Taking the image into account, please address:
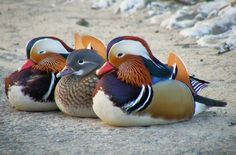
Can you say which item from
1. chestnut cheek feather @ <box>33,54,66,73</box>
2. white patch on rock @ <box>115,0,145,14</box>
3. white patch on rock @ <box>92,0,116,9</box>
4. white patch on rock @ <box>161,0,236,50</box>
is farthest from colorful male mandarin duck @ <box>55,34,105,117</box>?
white patch on rock @ <box>92,0,116,9</box>

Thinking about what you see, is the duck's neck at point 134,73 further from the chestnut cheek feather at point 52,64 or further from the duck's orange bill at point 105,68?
the chestnut cheek feather at point 52,64

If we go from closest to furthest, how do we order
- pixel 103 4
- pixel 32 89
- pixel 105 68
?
pixel 105 68, pixel 32 89, pixel 103 4

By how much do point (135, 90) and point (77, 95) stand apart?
52 centimetres

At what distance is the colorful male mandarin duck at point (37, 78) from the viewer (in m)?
4.92

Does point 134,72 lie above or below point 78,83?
above

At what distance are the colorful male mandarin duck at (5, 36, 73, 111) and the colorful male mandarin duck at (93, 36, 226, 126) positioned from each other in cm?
59

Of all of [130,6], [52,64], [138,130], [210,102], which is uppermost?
[52,64]

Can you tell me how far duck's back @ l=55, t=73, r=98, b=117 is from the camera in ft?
15.3

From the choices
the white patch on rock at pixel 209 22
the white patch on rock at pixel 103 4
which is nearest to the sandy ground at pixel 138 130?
the white patch on rock at pixel 209 22

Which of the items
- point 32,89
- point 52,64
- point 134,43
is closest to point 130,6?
point 52,64

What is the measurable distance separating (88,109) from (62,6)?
24.9 feet

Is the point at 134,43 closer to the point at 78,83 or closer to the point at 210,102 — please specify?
the point at 78,83

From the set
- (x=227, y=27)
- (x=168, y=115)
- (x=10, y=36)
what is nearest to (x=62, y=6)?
(x=10, y=36)

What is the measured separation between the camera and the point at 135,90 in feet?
14.5
